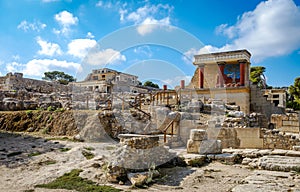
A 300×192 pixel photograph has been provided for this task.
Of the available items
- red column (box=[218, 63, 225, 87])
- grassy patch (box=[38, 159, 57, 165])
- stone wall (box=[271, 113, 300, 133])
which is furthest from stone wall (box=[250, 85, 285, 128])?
grassy patch (box=[38, 159, 57, 165])

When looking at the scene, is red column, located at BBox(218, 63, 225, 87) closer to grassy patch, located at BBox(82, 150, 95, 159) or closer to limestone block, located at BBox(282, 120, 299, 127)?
limestone block, located at BBox(282, 120, 299, 127)

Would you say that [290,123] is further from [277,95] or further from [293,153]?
[277,95]

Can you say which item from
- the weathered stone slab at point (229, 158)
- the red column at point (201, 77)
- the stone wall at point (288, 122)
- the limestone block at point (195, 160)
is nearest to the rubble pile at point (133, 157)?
the limestone block at point (195, 160)

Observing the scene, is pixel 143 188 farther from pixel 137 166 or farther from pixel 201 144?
pixel 201 144

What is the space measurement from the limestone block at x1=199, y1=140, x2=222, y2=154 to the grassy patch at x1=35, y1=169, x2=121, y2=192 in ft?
14.1

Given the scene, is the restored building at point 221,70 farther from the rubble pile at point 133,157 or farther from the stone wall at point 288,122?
the rubble pile at point 133,157

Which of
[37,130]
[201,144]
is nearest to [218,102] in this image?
[201,144]

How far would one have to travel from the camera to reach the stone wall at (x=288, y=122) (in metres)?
13.6

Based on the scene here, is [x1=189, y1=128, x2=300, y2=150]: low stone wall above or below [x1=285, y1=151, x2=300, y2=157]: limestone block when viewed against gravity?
above

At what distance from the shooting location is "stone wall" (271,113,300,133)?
13570mm

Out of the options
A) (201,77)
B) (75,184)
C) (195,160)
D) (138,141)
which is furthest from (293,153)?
(201,77)

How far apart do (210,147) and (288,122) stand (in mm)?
6733

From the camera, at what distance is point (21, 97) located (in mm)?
27000

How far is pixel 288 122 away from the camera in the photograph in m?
13.8
